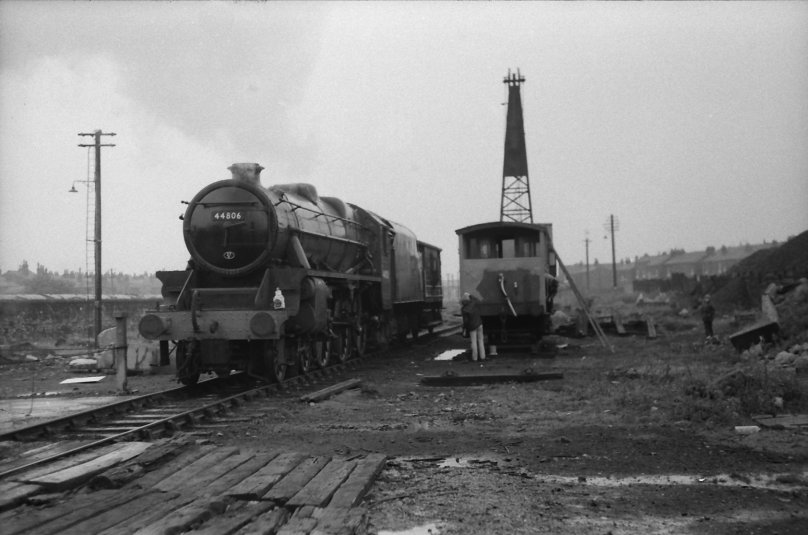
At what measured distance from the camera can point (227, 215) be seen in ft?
36.6

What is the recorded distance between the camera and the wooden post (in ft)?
35.0

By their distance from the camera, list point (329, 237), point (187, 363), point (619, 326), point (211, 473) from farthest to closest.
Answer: point (619, 326)
point (329, 237)
point (187, 363)
point (211, 473)

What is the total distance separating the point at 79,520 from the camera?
14.1ft

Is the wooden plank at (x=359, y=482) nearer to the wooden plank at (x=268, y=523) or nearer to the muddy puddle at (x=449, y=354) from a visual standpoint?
the wooden plank at (x=268, y=523)

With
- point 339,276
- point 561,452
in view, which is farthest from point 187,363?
point 561,452

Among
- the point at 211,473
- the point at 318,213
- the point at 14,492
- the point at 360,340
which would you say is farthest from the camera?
the point at 360,340

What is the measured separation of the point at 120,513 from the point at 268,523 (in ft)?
3.15

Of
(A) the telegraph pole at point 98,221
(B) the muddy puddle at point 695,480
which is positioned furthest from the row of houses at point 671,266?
(B) the muddy puddle at point 695,480

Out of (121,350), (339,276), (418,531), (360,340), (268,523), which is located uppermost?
(339,276)

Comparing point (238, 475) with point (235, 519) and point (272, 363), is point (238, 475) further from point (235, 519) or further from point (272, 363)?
point (272, 363)

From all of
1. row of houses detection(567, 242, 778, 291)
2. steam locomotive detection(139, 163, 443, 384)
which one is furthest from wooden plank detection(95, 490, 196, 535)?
row of houses detection(567, 242, 778, 291)

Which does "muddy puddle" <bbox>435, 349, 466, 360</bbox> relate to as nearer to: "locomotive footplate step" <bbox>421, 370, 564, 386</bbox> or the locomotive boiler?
the locomotive boiler

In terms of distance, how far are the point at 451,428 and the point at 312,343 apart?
17.8 feet

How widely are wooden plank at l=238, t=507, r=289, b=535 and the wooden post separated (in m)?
7.02
